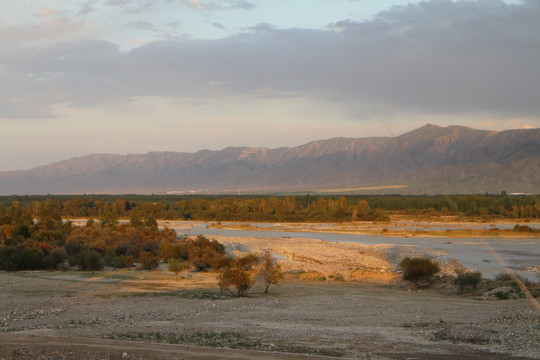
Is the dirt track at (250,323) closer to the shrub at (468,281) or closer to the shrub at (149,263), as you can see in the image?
the shrub at (468,281)

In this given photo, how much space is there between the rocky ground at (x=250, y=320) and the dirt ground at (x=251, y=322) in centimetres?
3

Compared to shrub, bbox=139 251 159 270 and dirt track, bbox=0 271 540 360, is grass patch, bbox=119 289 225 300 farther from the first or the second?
shrub, bbox=139 251 159 270

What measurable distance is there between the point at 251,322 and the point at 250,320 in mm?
584

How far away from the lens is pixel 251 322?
67.4 feet

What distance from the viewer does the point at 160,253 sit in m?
51.4

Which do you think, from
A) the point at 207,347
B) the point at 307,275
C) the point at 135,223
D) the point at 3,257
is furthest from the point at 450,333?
the point at 135,223

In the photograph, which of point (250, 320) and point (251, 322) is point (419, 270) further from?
point (251, 322)

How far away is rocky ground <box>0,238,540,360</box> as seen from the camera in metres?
14.8

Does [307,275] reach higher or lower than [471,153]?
lower

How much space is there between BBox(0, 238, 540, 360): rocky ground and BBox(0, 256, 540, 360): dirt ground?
33 millimetres

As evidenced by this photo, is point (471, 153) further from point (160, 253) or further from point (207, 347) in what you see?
point (160, 253)

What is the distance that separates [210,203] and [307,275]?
112 metres

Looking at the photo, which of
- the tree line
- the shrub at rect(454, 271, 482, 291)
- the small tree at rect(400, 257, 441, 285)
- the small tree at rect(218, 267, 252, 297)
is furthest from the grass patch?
the tree line

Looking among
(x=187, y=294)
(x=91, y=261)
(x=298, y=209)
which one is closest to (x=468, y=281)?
(x=187, y=294)
